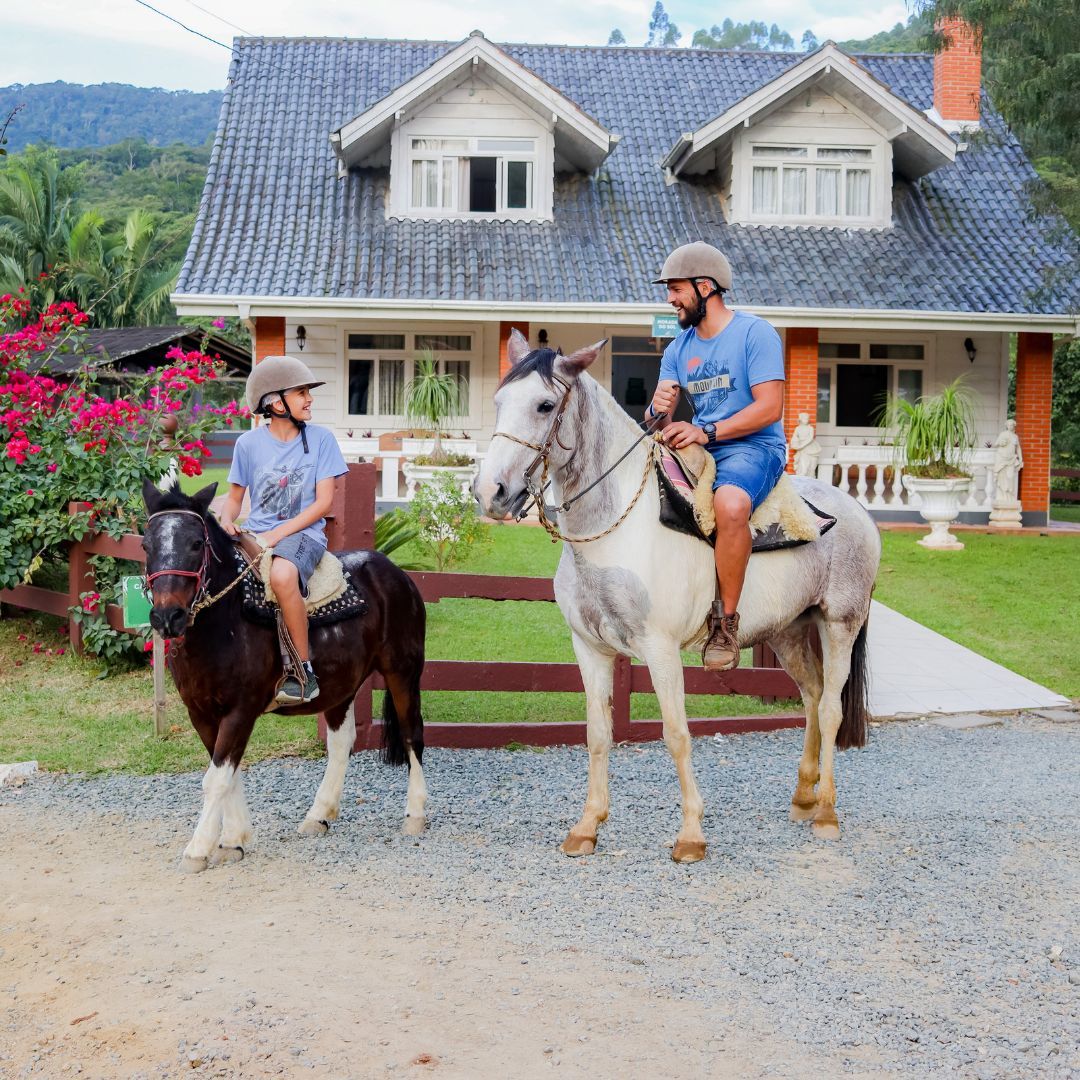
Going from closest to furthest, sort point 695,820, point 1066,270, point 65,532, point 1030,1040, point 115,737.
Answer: point 1030,1040 → point 695,820 → point 115,737 → point 65,532 → point 1066,270

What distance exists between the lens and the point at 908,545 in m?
16.2

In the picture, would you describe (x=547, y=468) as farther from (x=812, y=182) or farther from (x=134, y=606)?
(x=812, y=182)

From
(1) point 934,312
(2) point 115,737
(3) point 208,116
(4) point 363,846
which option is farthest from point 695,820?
(3) point 208,116

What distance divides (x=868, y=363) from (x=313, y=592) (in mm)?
16691

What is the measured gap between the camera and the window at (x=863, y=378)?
2053cm

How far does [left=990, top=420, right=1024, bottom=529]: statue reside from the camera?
709 inches

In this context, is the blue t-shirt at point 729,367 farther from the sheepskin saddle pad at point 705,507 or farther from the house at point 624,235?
the house at point 624,235

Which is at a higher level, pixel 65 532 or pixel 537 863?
pixel 65 532

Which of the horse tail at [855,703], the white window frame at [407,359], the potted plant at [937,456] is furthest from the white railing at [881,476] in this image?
the horse tail at [855,703]

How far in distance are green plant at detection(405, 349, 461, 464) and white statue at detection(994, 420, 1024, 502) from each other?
8253 millimetres

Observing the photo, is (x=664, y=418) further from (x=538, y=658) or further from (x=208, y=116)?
(x=208, y=116)

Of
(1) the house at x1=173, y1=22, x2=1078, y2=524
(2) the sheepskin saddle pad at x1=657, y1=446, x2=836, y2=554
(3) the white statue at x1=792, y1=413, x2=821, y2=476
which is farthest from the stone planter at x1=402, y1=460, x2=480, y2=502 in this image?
(2) the sheepskin saddle pad at x1=657, y1=446, x2=836, y2=554

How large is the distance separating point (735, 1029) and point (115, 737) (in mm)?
5132

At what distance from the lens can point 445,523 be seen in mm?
11500
